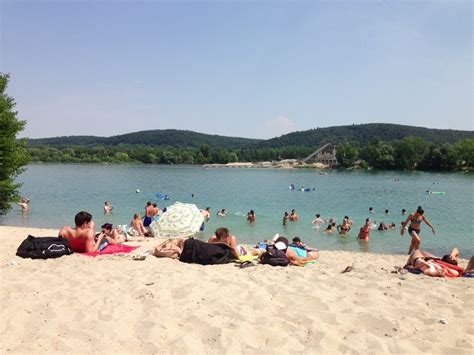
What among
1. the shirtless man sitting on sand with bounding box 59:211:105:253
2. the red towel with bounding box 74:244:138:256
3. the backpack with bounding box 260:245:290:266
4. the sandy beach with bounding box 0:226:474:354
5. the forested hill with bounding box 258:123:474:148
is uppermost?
the forested hill with bounding box 258:123:474:148

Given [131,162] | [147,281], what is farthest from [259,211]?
[131,162]

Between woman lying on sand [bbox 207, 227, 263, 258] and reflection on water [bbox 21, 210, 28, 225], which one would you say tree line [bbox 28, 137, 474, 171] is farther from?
woman lying on sand [bbox 207, 227, 263, 258]

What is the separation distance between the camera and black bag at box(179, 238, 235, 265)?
8.33 m

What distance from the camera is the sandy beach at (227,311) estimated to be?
431 cm

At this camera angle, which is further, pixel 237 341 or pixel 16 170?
pixel 16 170

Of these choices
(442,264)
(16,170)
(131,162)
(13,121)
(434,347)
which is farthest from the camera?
(131,162)

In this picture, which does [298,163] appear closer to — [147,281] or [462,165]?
[462,165]

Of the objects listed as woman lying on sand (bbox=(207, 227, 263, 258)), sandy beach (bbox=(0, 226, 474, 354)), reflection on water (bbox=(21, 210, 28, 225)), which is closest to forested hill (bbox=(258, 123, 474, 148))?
reflection on water (bbox=(21, 210, 28, 225))

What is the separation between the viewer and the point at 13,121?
1644cm

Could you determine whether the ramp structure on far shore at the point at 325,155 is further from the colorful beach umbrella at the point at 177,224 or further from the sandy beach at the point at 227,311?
the sandy beach at the point at 227,311

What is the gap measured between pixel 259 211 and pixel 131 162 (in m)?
119

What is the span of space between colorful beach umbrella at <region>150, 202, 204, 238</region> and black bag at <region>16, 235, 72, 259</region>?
14.9ft

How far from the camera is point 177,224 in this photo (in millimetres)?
12953

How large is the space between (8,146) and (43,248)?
10.3m
